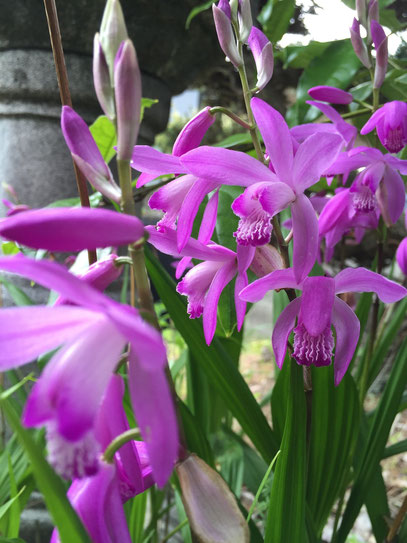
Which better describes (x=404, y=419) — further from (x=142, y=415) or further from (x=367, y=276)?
(x=142, y=415)

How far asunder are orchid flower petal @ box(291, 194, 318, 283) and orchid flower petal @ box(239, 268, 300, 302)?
0.02 metres

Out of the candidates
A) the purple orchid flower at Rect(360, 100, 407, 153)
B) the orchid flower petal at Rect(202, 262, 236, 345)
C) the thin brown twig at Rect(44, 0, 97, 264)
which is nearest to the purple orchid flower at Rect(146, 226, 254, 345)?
the orchid flower petal at Rect(202, 262, 236, 345)

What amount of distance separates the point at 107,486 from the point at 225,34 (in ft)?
1.08

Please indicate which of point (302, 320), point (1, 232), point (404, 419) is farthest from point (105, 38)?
point (404, 419)

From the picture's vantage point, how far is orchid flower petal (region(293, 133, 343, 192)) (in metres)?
0.36

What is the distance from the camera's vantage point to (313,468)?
0.60m

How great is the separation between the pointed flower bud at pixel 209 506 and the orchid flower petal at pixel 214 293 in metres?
0.17

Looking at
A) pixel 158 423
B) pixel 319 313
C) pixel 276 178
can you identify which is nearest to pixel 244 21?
pixel 276 178

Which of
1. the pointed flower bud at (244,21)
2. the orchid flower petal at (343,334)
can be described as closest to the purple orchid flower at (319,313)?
the orchid flower petal at (343,334)

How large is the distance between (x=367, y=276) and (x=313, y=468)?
29 centimetres

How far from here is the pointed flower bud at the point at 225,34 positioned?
393 mm

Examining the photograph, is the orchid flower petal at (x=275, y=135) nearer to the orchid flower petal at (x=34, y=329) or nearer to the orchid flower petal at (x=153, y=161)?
the orchid flower petal at (x=153, y=161)

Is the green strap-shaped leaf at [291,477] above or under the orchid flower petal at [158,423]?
under

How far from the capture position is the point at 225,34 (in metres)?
0.39
